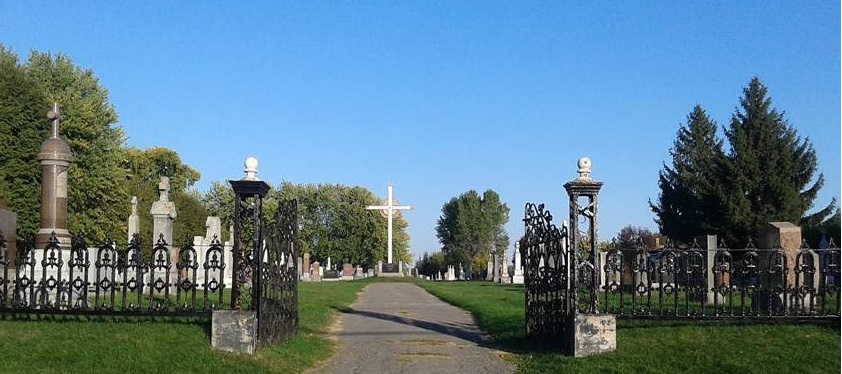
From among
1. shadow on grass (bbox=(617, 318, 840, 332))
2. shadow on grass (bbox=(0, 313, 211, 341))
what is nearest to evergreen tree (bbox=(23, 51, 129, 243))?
shadow on grass (bbox=(0, 313, 211, 341))

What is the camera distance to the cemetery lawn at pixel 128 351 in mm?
10242

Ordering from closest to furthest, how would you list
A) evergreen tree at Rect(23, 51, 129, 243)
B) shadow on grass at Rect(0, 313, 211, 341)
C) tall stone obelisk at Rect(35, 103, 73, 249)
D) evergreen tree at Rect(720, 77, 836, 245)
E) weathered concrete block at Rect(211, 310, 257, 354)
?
weathered concrete block at Rect(211, 310, 257, 354) → shadow on grass at Rect(0, 313, 211, 341) → tall stone obelisk at Rect(35, 103, 73, 249) → evergreen tree at Rect(23, 51, 129, 243) → evergreen tree at Rect(720, 77, 836, 245)

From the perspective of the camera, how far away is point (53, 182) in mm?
18891

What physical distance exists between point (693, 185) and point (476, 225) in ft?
197

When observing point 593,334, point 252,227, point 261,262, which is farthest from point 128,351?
point 593,334

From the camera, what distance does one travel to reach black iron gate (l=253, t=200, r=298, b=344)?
1213 centimetres

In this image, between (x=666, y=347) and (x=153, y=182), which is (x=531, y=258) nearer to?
(x=666, y=347)

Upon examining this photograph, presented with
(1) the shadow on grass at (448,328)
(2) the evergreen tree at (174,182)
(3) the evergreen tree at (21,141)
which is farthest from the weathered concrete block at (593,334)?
(2) the evergreen tree at (174,182)

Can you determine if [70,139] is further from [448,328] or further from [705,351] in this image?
[705,351]

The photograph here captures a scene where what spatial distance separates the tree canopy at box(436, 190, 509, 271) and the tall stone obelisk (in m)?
97.4

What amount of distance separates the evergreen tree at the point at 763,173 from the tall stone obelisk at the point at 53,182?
42.5 meters

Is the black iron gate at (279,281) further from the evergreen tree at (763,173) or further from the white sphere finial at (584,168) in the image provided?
the evergreen tree at (763,173)

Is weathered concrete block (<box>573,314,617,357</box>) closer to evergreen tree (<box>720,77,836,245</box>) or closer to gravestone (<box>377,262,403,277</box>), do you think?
evergreen tree (<box>720,77,836,245</box>)

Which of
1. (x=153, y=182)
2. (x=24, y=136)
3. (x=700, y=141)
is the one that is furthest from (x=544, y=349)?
(x=153, y=182)
